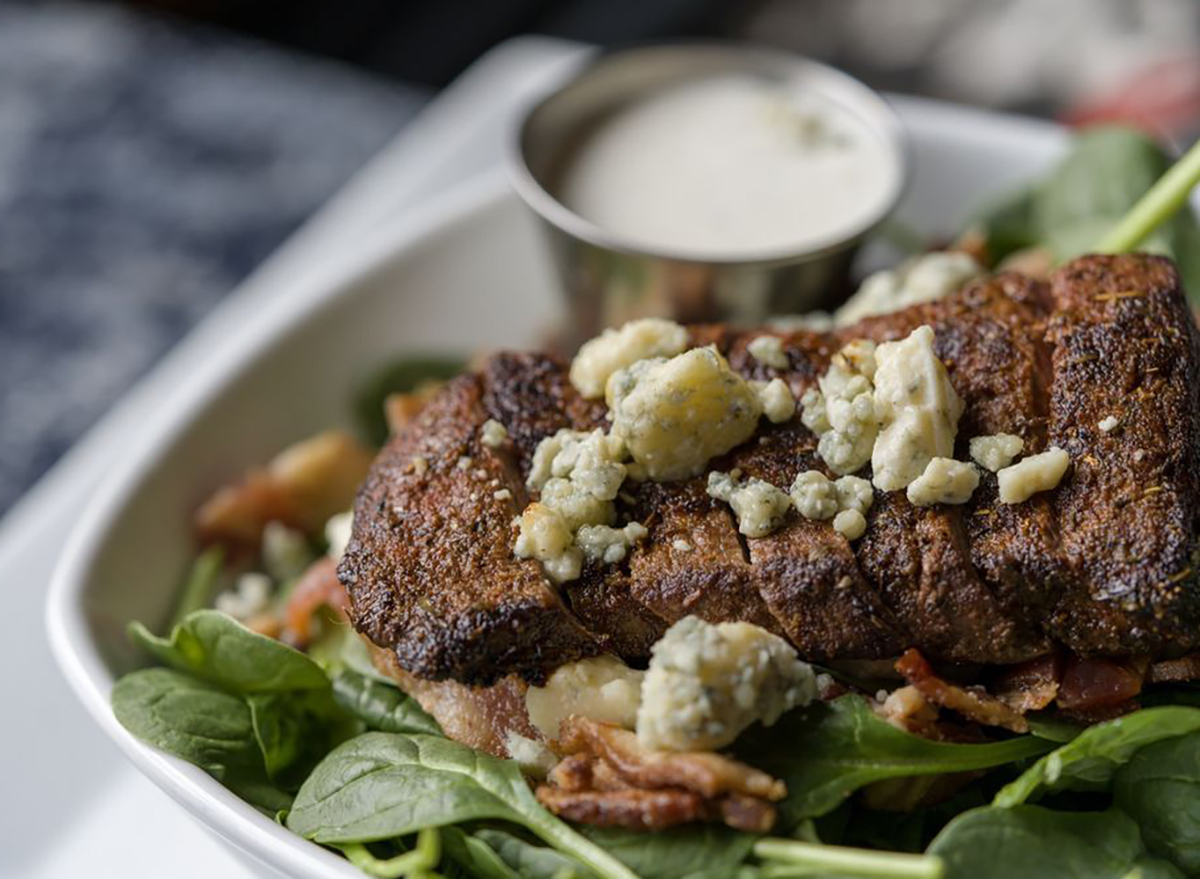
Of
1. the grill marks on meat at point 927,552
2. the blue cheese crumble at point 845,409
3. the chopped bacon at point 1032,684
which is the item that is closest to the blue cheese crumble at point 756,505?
the grill marks on meat at point 927,552

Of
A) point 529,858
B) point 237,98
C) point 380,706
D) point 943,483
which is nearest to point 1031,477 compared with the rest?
point 943,483

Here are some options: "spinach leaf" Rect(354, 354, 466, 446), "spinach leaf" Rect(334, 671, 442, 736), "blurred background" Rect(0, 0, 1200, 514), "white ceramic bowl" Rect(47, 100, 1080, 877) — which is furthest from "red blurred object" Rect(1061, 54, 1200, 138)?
"spinach leaf" Rect(334, 671, 442, 736)

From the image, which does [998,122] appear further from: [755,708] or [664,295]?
[755,708]

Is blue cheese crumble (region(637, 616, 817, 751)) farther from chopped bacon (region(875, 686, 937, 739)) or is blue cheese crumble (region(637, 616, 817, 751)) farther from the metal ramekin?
the metal ramekin

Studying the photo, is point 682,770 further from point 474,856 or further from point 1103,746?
point 1103,746

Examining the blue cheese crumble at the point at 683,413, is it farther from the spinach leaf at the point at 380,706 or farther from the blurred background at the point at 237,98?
the blurred background at the point at 237,98

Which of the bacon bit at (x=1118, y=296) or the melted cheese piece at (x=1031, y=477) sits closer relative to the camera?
the melted cheese piece at (x=1031, y=477)

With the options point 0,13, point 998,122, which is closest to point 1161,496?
point 998,122
